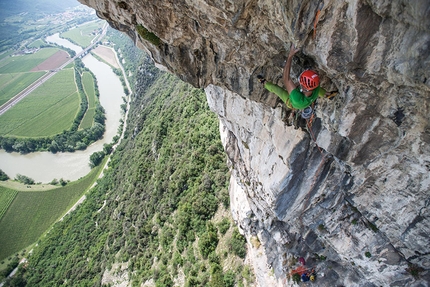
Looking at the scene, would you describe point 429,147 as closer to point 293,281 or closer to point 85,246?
point 293,281

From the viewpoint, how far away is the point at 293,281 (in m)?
12.2

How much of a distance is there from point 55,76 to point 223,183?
129229 mm

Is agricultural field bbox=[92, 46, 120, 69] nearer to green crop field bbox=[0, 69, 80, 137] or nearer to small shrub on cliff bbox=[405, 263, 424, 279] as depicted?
green crop field bbox=[0, 69, 80, 137]

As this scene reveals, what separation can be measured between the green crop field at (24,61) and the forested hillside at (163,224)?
129 metres

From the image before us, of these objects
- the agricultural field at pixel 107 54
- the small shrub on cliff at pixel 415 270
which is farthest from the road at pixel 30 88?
the small shrub on cliff at pixel 415 270

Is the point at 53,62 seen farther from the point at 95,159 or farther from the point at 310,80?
the point at 310,80

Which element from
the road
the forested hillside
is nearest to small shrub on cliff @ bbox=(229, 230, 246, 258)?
the forested hillside

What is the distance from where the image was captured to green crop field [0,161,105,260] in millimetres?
49812

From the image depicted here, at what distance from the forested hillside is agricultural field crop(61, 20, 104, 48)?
145141 mm

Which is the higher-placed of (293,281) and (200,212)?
(293,281)

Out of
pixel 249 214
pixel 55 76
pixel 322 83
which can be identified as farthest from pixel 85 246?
pixel 55 76

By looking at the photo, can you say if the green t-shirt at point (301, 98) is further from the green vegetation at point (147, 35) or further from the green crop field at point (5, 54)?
the green crop field at point (5, 54)

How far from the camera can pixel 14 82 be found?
12231 centimetres

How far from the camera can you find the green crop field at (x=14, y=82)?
112 metres
